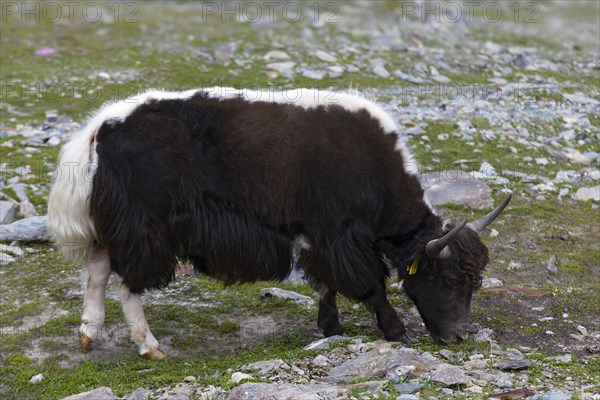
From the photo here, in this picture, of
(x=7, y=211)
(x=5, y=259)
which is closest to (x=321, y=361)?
(x=5, y=259)

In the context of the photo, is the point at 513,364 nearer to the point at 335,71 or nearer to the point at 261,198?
the point at 261,198

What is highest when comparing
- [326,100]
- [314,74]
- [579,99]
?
[326,100]

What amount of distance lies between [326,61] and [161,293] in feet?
20.6

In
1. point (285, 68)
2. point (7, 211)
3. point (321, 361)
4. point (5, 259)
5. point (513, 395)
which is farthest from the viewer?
point (285, 68)

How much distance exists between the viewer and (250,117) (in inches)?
214

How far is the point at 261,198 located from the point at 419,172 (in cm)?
114

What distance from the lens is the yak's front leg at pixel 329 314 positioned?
5.64 meters

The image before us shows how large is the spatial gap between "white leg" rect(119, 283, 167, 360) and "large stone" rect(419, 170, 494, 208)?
334cm

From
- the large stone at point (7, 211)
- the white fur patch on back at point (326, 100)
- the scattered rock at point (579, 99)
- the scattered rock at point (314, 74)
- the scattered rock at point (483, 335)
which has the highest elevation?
the white fur patch on back at point (326, 100)

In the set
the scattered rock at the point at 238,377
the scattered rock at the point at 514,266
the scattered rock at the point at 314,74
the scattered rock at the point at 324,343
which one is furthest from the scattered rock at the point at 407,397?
the scattered rock at the point at 314,74

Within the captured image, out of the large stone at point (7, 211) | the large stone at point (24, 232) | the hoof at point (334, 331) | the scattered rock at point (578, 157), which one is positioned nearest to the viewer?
the hoof at point (334, 331)

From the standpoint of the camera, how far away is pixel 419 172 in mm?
5793

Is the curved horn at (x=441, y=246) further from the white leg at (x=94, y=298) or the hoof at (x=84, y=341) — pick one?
the hoof at (x=84, y=341)

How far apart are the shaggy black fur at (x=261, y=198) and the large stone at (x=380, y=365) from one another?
2.17 feet
